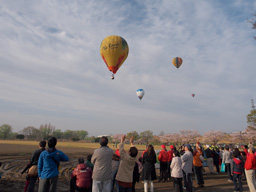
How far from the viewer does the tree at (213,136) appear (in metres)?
61.1

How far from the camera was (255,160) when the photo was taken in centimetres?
602

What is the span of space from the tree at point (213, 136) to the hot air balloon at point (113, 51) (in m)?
56.8

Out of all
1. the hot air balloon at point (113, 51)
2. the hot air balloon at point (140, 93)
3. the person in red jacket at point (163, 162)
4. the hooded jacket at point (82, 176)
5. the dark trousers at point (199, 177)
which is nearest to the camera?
the hooded jacket at point (82, 176)

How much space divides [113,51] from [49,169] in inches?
614

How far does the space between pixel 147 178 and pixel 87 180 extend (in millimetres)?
2655

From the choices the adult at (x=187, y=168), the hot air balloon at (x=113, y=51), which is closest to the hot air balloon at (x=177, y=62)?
the hot air balloon at (x=113, y=51)

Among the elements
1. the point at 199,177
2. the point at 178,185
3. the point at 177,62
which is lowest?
the point at 199,177

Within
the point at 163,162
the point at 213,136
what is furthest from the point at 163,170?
the point at 213,136

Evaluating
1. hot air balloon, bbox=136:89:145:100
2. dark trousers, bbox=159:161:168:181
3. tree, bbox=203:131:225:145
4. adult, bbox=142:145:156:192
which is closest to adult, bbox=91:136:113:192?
adult, bbox=142:145:156:192

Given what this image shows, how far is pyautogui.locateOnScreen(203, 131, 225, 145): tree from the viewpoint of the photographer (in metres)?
61.1

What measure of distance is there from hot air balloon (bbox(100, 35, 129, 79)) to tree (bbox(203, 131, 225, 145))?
56816 mm

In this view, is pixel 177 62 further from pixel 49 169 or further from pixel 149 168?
pixel 49 169

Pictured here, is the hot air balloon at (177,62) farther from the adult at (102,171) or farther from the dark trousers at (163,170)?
the adult at (102,171)

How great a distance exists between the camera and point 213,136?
60969 mm
